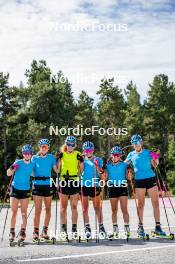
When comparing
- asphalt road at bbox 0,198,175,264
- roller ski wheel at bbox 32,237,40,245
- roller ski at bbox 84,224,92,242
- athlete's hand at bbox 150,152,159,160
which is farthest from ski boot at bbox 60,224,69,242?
athlete's hand at bbox 150,152,159,160

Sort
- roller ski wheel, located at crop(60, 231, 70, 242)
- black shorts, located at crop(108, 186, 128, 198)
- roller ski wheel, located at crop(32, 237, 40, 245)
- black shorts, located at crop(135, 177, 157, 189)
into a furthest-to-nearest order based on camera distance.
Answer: black shorts, located at crop(108, 186, 128, 198)
black shorts, located at crop(135, 177, 157, 189)
roller ski wheel, located at crop(60, 231, 70, 242)
roller ski wheel, located at crop(32, 237, 40, 245)

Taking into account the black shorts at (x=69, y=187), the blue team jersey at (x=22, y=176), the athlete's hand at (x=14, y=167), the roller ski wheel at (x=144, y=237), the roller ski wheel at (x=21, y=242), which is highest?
the athlete's hand at (x=14, y=167)

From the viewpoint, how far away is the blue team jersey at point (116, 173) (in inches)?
400

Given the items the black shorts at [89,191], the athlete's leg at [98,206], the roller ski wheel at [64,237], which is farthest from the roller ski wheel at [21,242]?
the athlete's leg at [98,206]

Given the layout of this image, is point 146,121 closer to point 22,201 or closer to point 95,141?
point 95,141

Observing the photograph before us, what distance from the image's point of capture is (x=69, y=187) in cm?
988

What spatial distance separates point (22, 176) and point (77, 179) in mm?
1231

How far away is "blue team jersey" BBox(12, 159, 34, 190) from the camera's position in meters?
9.73

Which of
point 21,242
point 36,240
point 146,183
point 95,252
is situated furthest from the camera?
point 146,183

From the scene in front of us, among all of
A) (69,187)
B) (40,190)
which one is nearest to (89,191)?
(69,187)

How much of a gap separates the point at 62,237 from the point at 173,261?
3.13 metres
